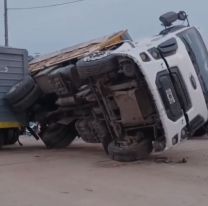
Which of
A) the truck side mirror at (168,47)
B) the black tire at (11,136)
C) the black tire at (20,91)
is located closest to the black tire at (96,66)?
the truck side mirror at (168,47)

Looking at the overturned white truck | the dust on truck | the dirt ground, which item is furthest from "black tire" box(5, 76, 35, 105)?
the dirt ground

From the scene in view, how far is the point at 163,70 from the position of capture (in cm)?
951

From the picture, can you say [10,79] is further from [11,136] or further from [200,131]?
[200,131]

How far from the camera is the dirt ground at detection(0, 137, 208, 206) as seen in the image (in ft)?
21.7

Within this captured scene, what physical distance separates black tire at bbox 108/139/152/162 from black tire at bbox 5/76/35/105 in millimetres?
3255

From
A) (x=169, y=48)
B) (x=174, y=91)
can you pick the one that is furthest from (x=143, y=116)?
(x=169, y=48)

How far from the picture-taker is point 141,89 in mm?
9555

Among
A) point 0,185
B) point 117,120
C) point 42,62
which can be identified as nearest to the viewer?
point 0,185

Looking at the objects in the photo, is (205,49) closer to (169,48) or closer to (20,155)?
(169,48)

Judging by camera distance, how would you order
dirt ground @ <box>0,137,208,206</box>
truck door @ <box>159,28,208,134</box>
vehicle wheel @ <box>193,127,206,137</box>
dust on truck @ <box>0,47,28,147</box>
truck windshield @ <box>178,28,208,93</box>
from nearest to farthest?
dirt ground @ <box>0,137,208,206</box> → truck door @ <box>159,28,208,134</box> → truck windshield @ <box>178,28,208,93</box> → vehicle wheel @ <box>193,127,206,137</box> → dust on truck @ <box>0,47,28,147</box>

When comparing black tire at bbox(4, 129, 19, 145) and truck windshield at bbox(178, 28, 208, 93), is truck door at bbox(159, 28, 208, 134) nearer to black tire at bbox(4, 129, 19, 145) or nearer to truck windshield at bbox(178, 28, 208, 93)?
truck windshield at bbox(178, 28, 208, 93)

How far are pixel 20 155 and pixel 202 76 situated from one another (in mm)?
4190

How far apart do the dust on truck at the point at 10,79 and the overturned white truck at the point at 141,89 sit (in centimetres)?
167

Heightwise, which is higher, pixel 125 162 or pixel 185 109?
pixel 185 109
